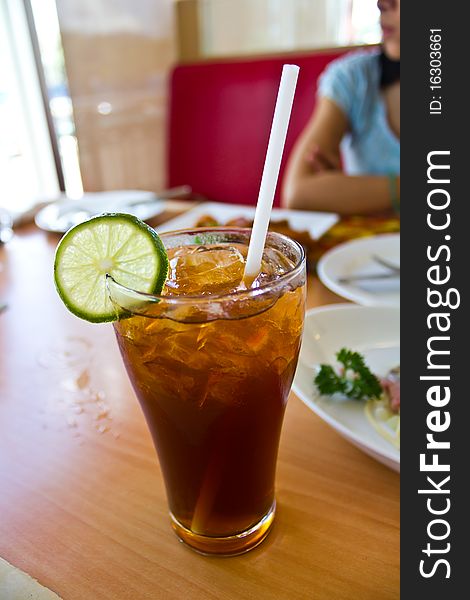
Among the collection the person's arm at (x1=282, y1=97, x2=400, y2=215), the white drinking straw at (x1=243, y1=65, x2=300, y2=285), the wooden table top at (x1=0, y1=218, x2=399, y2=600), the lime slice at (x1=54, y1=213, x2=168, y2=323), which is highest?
the white drinking straw at (x1=243, y1=65, x2=300, y2=285)

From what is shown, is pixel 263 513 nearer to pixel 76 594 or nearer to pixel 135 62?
pixel 76 594

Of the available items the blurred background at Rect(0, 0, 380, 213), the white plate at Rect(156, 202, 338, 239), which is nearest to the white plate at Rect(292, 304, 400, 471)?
the white plate at Rect(156, 202, 338, 239)

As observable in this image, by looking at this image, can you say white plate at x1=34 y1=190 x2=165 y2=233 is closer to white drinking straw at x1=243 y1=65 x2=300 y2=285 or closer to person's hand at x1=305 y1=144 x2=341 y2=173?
person's hand at x1=305 y1=144 x2=341 y2=173

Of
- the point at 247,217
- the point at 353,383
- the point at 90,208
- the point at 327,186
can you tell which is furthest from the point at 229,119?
the point at 353,383

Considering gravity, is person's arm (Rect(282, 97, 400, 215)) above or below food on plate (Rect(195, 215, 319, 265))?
below

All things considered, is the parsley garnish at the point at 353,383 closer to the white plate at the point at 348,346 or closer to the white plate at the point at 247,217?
the white plate at the point at 348,346

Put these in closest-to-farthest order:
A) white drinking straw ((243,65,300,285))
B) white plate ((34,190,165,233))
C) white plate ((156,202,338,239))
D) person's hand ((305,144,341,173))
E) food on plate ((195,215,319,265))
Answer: white drinking straw ((243,65,300,285)) < food on plate ((195,215,319,265)) < white plate ((156,202,338,239)) < white plate ((34,190,165,233)) < person's hand ((305,144,341,173))

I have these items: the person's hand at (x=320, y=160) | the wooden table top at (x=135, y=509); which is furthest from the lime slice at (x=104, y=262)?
the person's hand at (x=320, y=160)

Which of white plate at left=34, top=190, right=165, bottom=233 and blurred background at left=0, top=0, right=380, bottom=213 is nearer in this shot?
white plate at left=34, top=190, right=165, bottom=233
